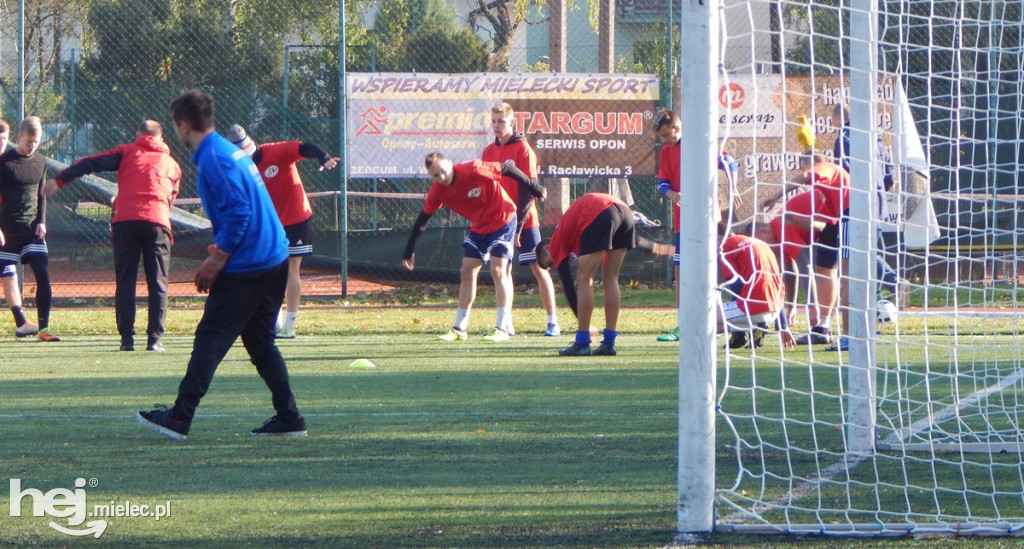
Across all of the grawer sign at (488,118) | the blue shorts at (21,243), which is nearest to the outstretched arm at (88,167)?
the blue shorts at (21,243)

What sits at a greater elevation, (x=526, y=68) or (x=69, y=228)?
(x=526, y=68)

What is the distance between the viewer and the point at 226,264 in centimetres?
548

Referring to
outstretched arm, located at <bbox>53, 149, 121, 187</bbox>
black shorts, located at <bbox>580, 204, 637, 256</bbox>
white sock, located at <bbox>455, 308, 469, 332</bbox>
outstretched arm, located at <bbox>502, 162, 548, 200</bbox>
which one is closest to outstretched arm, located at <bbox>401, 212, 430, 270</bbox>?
white sock, located at <bbox>455, 308, 469, 332</bbox>

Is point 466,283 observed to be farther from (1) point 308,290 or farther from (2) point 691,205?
(2) point 691,205

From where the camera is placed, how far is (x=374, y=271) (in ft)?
49.7

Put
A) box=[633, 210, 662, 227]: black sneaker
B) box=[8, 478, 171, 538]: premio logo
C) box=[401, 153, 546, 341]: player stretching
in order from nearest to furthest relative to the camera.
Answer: box=[8, 478, 171, 538]: premio logo → box=[401, 153, 546, 341]: player stretching → box=[633, 210, 662, 227]: black sneaker

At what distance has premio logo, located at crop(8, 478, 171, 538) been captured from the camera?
13.0ft

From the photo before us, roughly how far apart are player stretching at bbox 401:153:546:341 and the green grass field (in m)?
1.08

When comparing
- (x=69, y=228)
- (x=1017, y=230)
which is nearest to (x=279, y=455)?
(x=1017, y=230)

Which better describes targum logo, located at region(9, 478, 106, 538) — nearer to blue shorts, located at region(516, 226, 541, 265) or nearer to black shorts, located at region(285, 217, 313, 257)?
black shorts, located at region(285, 217, 313, 257)

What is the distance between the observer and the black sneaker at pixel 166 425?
18.2 ft

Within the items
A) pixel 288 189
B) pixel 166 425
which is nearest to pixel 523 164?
pixel 288 189

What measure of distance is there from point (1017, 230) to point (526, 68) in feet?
76.8

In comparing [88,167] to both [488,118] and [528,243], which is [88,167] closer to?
[528,243]
